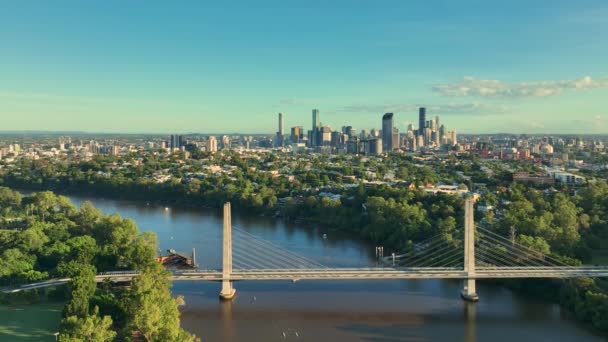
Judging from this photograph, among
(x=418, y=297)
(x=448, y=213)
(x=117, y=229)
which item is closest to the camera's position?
(x=418, y=297)

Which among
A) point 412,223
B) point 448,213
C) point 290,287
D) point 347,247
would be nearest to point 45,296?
point 290,287

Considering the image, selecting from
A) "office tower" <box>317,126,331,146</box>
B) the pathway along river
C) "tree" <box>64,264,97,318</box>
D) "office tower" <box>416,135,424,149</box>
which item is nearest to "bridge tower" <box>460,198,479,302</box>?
the pathway along river

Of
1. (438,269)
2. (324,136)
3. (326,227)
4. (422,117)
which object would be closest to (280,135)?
(324,136)

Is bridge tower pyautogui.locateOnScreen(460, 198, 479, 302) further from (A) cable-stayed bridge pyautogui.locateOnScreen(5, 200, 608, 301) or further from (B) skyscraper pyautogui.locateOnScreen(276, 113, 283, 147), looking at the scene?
(B) skyscraper pyautogui.locateOnScreen(276, 113, 283, 147)

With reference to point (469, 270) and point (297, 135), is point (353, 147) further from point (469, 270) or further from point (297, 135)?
point (469, 270)

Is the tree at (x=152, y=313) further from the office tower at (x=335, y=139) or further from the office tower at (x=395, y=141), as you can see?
the office tower at (x=335, y=139)

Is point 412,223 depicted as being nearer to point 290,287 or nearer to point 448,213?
point 448,213
